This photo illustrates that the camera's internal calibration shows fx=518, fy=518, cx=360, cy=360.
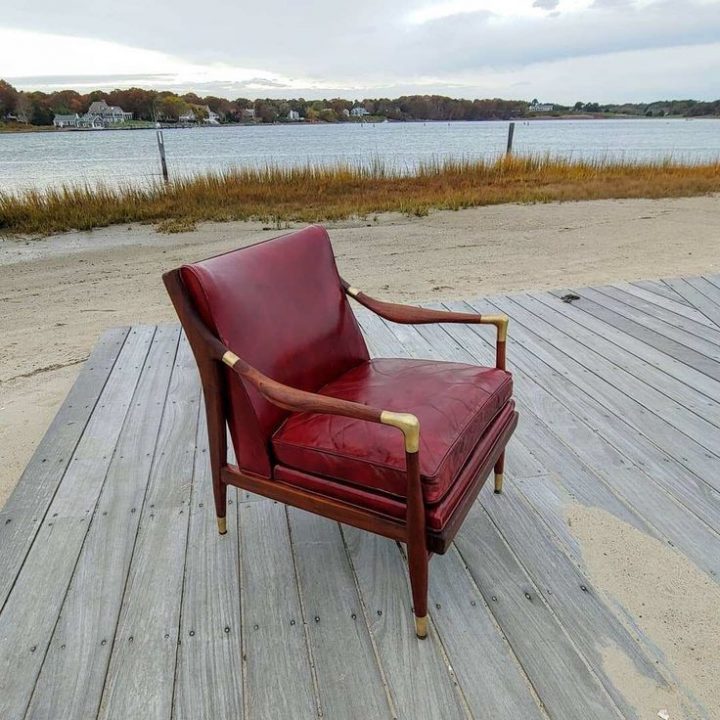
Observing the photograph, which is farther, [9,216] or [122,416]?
[9,216]

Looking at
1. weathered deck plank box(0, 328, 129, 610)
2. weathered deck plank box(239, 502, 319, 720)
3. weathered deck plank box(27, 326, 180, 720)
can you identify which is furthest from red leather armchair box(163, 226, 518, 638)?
weathered deck plank box(0, 328, 129, 610)

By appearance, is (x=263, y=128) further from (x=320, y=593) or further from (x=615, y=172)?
(x=320, y=593)

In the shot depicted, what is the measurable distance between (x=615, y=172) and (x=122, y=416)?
497 inches

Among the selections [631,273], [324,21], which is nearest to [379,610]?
[631,273]

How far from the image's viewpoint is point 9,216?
8141 millimetres

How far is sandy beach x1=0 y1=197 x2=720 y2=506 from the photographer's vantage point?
3109 mm

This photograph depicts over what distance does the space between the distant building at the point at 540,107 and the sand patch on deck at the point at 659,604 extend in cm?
4001

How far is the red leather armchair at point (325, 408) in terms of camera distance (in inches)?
42.3

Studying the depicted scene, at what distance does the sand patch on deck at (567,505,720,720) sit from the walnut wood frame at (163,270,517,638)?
0.32 m

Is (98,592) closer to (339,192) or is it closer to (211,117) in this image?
(339,192)

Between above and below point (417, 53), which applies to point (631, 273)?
below

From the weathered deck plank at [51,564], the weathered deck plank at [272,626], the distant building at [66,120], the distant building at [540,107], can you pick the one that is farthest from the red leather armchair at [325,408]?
the distant building at [66,120]

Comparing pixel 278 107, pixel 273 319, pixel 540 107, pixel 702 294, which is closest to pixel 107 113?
pixel 278 107

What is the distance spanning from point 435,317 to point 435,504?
2.14 ft
